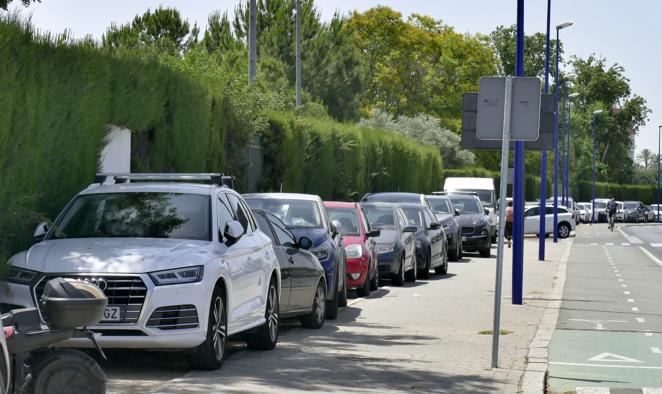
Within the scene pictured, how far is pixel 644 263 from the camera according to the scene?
1480 inches

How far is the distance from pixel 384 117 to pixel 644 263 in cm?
4592

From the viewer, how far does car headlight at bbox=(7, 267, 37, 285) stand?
11.5 metres

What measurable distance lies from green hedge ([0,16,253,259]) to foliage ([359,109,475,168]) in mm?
61422

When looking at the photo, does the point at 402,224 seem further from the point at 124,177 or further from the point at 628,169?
the point at 628,169

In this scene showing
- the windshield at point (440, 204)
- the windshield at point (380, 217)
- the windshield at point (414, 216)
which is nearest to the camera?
the windshield at point (380, 217)

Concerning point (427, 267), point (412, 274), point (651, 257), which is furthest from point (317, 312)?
point (651, 257)

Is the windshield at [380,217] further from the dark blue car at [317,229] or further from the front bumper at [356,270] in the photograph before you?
the dark blue car at [317,229]

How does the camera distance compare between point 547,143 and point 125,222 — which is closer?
point 125,222

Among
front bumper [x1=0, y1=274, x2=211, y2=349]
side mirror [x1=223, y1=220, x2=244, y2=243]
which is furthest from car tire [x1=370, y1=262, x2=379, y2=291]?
front bumper [x1=0, y1=274, x2=211, y2=349]

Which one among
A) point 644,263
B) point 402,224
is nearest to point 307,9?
point 644,263

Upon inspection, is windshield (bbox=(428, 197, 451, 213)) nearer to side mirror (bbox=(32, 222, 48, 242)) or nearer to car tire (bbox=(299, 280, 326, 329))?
car tire (bbox=(299, 280, 326, 329))

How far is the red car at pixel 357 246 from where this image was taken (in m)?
21.8

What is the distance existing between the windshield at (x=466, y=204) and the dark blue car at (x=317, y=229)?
2178 cm

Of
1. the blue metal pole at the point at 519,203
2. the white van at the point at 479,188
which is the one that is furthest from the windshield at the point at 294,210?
the white van at the point at 479,188
